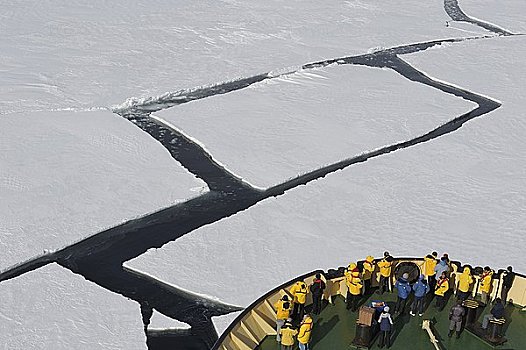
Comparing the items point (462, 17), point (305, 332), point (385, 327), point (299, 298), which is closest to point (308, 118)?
point (299, 298)

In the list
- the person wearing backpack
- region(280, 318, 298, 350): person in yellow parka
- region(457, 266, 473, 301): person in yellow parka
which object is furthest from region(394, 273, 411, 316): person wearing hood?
region(280, 318, 298, 350): person in yellow parka

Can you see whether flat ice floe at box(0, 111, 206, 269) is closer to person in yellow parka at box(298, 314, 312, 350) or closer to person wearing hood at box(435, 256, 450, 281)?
person in yellow parka at box(298, 314, 312, 350)

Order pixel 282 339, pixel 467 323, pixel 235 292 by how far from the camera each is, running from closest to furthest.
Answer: pixel 282 339 → pixel 467 323 → pixel 235 292

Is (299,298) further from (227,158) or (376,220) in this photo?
(227,158)

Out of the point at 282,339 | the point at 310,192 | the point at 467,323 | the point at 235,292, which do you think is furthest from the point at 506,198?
the point at 282,339

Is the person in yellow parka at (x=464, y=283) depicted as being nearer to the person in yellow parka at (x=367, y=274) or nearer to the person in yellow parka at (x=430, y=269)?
the person in yellow parka at (x=430, y=269)

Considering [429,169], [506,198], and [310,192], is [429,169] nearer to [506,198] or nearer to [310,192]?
[506,198]
